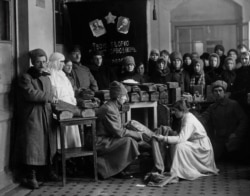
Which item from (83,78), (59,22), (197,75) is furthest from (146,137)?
(59,22)

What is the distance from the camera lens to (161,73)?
8734mm

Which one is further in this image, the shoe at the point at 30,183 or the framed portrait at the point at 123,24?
the framed portrait at the point at 123,24

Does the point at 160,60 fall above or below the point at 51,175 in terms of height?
above

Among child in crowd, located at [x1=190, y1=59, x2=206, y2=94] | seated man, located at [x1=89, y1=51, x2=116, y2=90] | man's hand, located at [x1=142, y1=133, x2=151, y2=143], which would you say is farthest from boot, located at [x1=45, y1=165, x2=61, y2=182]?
child in crowd, located at [x1=190, y1=59, x2=206, y2=94]

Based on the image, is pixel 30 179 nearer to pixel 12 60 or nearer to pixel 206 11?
pixel 12 60

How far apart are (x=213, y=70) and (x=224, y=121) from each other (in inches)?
47.5

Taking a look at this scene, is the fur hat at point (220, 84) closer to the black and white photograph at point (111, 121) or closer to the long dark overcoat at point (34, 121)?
the black and white photograph at point (111, 121)

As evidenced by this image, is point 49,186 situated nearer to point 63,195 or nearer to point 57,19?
point 63,195

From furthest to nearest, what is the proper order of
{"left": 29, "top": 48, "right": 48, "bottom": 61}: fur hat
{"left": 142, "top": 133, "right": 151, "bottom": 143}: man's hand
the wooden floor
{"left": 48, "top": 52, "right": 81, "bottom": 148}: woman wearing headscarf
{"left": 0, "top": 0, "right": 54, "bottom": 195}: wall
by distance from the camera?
{"left": 48, "top": 52, "right": 81, "bottom": 148}: woman wearing headscarf < {"left": 142, "top": 133, "right": 151, "bottom": 143}: man's hand < {"left": 29, "top": 48, "right": 48, "bottom": 61}: fur hat < {"left": 0, "top": 0, "right": 54, "bottom": 195}: wall < the wooden floor

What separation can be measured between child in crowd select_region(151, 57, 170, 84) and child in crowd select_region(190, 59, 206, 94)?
42cm

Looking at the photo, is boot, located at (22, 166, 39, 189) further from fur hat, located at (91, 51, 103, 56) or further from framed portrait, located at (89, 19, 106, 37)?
framed portrait, located at (89, 19, 106, 37)

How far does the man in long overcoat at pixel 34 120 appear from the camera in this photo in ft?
21.6

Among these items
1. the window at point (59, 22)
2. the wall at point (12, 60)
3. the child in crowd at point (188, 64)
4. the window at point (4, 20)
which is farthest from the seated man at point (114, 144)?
the window at point (59, 22)

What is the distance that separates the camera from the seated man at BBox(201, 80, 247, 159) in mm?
7930
